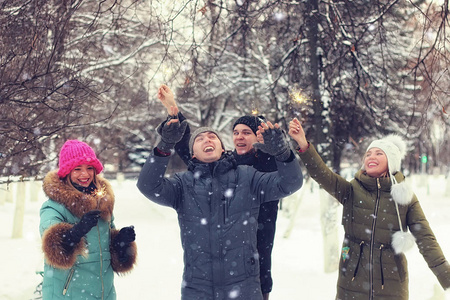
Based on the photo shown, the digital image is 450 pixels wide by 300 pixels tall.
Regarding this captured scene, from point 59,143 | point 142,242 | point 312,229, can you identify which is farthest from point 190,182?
point 312,229

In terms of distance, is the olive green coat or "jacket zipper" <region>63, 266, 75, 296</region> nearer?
"jacket zipper" <region>63, 266, 75, 296</region>

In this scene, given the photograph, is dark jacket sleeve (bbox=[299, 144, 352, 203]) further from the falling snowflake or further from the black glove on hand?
the black glove on hand

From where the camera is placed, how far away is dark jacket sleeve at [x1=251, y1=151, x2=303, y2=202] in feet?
9.43

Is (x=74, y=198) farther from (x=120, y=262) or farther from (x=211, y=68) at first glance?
(x=211, y=68)

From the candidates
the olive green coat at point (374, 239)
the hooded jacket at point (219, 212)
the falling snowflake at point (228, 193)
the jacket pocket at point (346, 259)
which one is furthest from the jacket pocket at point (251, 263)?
the jacket pocket at point (346, 259)

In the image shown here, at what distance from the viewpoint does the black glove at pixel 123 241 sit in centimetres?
345

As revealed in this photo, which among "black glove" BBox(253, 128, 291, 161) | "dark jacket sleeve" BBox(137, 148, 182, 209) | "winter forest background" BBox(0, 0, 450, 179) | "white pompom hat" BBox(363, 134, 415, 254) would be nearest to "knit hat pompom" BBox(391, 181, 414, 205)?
"white pompom hat" BBox(363, 134, 415, 254)

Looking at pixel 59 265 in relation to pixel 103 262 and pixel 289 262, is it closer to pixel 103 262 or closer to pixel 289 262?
pixel 103 262

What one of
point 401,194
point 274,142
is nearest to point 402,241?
point 401,194

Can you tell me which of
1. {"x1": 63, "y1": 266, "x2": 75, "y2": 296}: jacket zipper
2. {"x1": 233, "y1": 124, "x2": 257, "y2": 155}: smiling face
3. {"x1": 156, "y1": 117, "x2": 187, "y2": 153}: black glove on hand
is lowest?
{"x1": 63, "y1": 266, "x2": 75, "y2": 296}: jacket zipper

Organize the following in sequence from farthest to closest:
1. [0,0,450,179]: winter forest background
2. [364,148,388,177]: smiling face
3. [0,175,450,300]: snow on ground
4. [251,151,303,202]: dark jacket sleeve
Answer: [0,175,450,300]: snow on ground, [0,0,450,179]: winter forest background, [364,148,388,177]: smiling face, [251,151,303,202]: dark jacket sleeve

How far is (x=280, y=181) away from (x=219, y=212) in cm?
44

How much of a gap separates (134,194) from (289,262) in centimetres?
1660

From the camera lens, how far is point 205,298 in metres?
2.89
